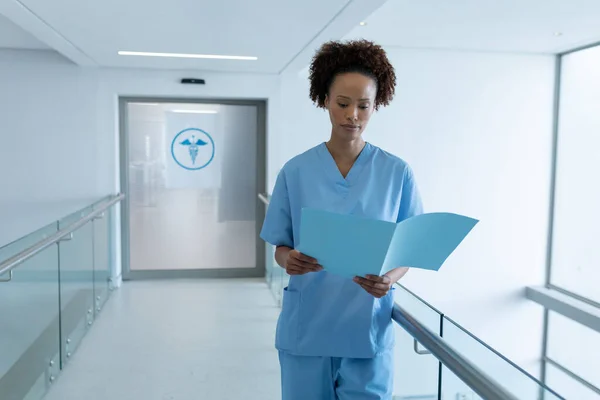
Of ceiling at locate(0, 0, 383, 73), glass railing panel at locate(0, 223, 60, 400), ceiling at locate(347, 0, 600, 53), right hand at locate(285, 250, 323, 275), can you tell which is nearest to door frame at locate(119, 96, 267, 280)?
ceiling at locate(0, 0, 383, 73)

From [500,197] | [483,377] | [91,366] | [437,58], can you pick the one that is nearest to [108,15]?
[91,366]

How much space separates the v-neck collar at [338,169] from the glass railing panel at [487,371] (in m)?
0.52

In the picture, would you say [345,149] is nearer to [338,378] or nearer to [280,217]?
[280,217]

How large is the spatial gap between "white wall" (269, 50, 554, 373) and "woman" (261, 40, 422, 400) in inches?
189

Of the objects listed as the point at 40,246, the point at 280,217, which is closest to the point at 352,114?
the point at 280,217

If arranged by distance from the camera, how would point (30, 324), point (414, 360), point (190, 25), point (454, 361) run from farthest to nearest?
point (190, 25) → point (30, 324) → point (414, 360) → point (454, 361)

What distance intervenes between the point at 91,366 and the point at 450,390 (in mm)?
3025

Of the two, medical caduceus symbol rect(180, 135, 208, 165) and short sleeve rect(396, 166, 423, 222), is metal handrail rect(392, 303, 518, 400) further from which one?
medical caduceus symbol rect(180, 135, 208, 165)

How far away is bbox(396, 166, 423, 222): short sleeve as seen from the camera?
5.85 ft

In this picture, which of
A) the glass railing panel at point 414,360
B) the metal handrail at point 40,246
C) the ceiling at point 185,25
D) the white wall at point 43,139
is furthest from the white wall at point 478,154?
the glass railing panel at point 414,360

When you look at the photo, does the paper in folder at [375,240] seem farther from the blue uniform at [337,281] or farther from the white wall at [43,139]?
the white wall at [43,139]

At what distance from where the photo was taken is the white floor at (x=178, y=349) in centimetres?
372

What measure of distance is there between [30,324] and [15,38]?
3699mm

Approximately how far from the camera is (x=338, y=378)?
175cm
